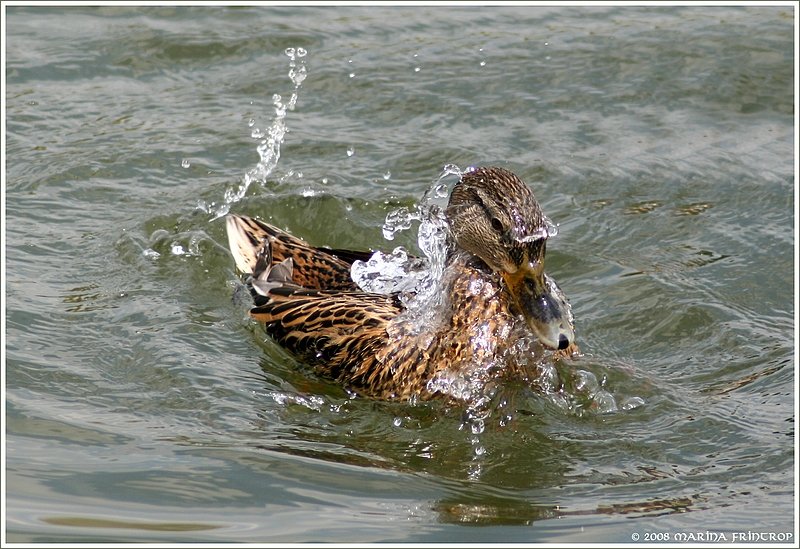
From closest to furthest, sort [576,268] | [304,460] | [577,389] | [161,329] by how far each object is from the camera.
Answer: [304,460]
[577,389]
[161,329]
[576,268]

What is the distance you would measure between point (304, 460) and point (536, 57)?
261 inches

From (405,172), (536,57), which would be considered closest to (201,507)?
(405,172)

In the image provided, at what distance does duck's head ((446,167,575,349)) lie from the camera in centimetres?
618

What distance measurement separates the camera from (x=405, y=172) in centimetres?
970

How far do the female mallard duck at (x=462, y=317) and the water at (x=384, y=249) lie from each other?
17 centimetres

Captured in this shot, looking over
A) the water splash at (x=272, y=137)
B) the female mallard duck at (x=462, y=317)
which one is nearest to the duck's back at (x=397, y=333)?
the female mallard duck at (x=462, y=317)

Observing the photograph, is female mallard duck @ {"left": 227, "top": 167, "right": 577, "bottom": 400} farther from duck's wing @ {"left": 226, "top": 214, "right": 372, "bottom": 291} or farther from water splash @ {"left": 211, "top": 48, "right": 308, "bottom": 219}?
water splash @ {"left": 211, "top": 48, "right": 308, "bottom": 219}

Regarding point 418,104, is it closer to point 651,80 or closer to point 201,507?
point 651,80

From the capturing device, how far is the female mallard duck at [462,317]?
6.25 meters

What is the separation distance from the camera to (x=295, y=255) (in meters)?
7.85

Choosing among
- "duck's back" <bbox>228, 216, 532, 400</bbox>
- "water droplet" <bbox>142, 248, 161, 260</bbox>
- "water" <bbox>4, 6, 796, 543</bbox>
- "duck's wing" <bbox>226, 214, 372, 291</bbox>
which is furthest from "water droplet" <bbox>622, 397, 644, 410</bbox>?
"water droplet" <bbox>142, 248, 161, 260</bbox>

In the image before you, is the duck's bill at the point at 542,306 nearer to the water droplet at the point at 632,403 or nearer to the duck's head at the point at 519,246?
the duck's head at the point at 519,246

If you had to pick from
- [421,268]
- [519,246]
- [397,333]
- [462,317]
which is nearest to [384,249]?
[421,268]

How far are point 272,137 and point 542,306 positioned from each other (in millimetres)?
4391
